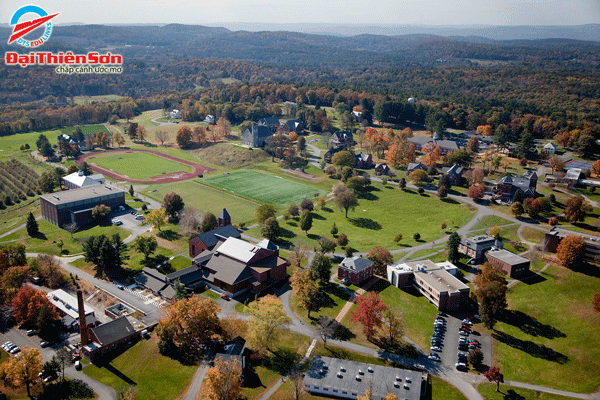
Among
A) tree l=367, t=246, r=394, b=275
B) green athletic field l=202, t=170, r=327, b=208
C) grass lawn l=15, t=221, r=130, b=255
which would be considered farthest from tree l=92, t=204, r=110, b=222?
tree l=367, t=246, r=394, b=275

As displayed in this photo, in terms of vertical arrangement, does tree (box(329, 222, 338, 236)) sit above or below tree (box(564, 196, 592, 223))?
below

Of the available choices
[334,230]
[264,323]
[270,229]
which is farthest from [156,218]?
[264,323]

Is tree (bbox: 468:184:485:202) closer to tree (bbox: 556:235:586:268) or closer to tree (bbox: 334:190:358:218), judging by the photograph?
tree (bbox: 334:190:358:218)

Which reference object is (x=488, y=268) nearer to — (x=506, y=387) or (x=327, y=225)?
(x=506, y=387)

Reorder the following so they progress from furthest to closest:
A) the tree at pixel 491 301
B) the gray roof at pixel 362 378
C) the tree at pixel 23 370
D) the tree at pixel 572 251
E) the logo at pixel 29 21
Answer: the logo at pixel 29 21 < the tree at pixel 572 251 < the tree at pixel 491 301 < the tree at pixel 23 370 < the gray roof at pixel 362 378

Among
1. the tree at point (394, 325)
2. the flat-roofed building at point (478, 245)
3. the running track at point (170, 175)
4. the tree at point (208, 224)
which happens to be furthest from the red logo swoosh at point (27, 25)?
the tree at point (394, 325)

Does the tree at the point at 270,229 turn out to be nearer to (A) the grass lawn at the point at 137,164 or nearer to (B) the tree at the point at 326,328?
(B) the tree at the point at 326,328

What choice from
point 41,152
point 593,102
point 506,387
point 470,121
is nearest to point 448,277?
point 506,387
